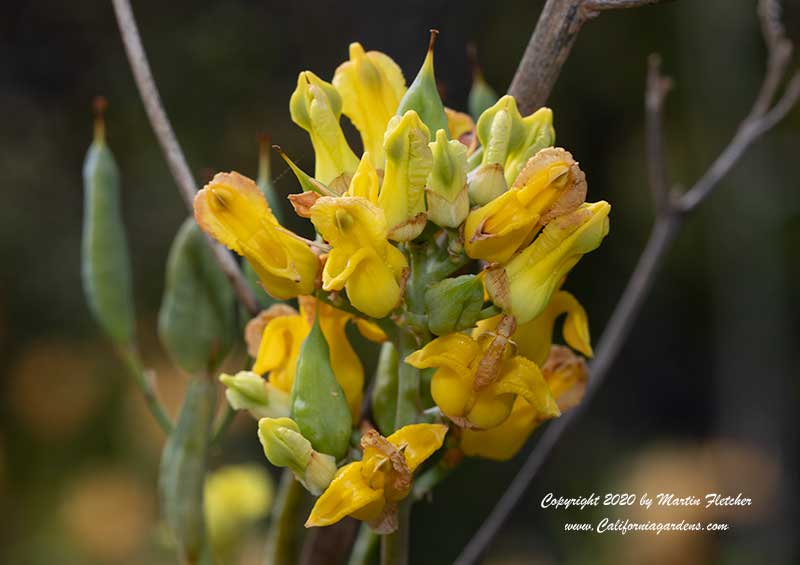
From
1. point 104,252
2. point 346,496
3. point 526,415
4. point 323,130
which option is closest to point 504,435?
point 526,415

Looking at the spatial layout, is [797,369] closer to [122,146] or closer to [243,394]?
[122,146]

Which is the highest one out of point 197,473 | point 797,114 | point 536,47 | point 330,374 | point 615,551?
point 797,114

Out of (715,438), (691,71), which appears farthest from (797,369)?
(691,71)

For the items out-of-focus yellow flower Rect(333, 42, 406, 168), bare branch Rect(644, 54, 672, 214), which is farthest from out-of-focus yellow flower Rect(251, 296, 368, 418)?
bare branch Rect(644, 54, 672, 214)

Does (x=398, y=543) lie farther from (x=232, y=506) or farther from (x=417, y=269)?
(x=232, y=506)

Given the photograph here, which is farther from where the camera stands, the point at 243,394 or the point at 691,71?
the point at 691,71

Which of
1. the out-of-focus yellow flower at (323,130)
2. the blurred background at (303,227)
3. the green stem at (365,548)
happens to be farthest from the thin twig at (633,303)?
the blurred background at (303,227)

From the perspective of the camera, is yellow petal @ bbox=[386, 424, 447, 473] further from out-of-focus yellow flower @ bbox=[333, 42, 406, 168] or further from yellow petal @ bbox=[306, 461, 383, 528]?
out-of-focus yellow flower @ bbox=[333, 42, 406, 168]

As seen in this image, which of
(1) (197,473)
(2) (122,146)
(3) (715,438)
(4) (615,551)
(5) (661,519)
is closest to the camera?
(1) (197,473)
